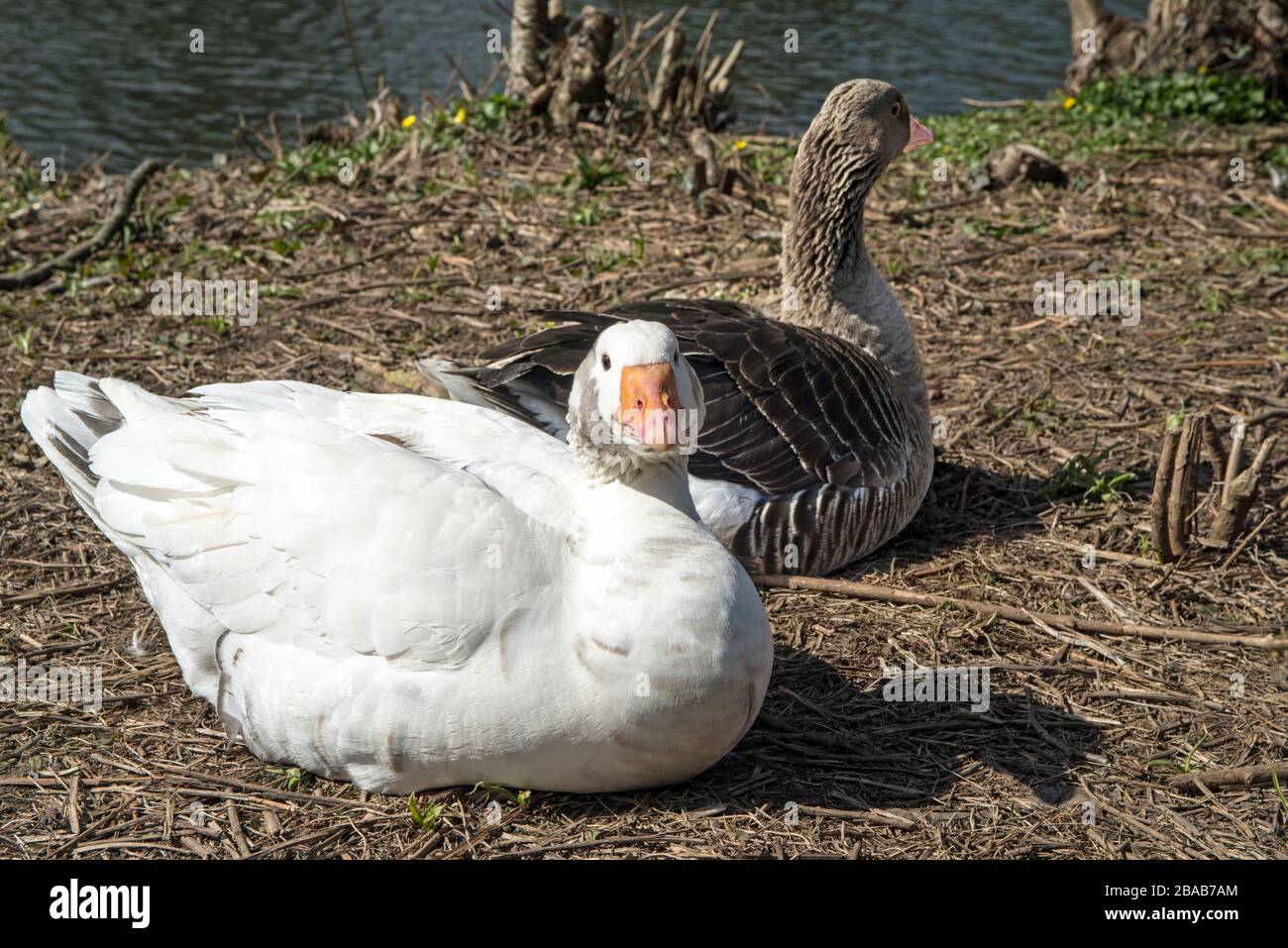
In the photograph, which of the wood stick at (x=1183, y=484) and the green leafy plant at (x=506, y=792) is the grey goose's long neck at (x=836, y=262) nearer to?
the wood stick at (x=1183, y=484)

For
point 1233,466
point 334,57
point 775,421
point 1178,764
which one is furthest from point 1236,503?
point 334,57

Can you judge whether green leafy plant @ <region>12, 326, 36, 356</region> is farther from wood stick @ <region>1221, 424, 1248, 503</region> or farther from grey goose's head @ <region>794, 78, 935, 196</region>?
wood stick @ <region>1221, 424, 1248, 503</region>

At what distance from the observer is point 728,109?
35.7 ft

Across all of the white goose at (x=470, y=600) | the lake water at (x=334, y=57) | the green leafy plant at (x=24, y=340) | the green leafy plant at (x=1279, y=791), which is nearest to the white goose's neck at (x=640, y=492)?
the white goose at (x=470, y=600)

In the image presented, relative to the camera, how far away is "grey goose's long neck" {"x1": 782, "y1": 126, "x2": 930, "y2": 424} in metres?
5.96

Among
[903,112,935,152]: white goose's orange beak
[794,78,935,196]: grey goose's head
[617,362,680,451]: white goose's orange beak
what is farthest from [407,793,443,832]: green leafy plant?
[903,112,935,152]: white goose's orange beak

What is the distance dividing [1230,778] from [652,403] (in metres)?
2.10

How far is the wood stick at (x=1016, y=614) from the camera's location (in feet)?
15.2

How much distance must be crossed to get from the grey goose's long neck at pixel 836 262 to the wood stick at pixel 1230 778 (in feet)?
7.91

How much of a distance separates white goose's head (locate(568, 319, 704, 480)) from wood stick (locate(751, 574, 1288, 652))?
152cm

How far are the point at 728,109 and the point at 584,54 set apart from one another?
6.07 feet

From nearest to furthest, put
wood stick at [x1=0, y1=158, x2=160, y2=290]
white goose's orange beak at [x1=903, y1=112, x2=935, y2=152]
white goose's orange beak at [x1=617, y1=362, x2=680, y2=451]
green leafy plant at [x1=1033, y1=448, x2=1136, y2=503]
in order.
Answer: white goose's orange beak at [x1=617, y1=362, x2=680, y2=451], green leafy plant at [x1=1033, y1=448, x2=1136, y2=503], white goose's orange beak at [x1=903, y1=112, x2=935, y2=152], wood stick at [x1=0, y1=158, x2=160, y2=290]

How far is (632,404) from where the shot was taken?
349cm

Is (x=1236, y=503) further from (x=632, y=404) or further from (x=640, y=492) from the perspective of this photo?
(x=632, y=404)
